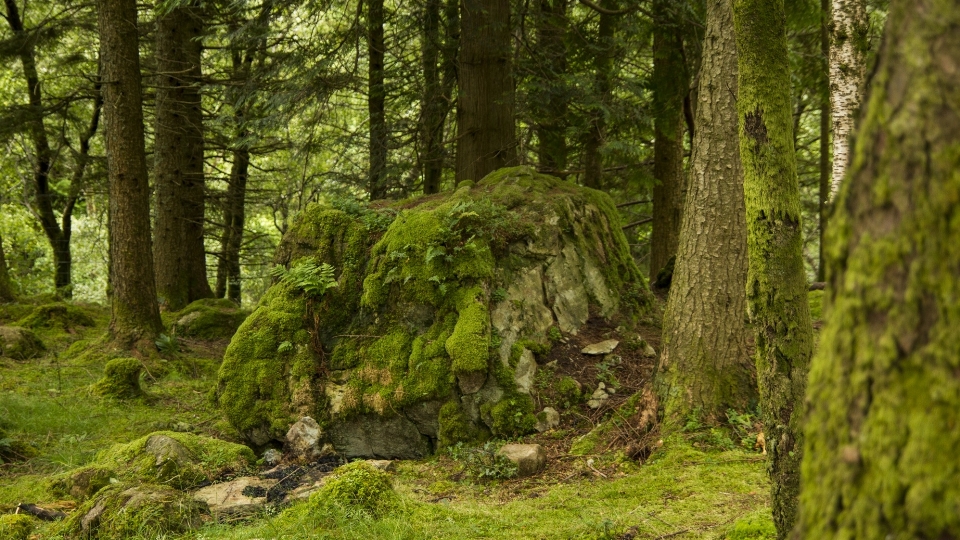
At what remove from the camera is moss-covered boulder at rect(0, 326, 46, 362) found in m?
9.77

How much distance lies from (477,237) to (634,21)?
524 cm

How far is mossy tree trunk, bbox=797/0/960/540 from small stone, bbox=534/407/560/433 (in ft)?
16.2

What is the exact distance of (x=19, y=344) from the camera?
987 centimetres

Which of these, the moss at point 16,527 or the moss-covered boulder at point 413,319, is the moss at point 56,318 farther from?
the moss at point 16,527

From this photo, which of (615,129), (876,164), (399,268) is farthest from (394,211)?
(876,164)

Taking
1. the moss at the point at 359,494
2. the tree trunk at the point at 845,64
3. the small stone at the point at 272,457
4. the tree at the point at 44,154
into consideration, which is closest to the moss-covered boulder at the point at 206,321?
the tree at the point at 44,154

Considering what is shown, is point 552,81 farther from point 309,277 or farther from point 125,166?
point 125,166

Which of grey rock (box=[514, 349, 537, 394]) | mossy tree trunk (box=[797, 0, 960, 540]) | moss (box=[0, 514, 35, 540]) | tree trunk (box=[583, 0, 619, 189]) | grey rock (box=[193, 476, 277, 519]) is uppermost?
tree trunk (box=[583, 0, 619, 189])

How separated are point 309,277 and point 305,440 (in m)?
1.79

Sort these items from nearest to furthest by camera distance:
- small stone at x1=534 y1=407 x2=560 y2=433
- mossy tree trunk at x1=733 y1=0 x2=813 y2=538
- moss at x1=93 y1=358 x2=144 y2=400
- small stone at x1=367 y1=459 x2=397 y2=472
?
mossy tree trunk at x1=733 y1=0 x2=813 y2=538 < small stone at x1=367 y1=459 x2=397 y2=472 < small stone at x1=534 y1=407 x2=560 y2=433 < moss at x1=93 y1=358 x2=144 y2=400

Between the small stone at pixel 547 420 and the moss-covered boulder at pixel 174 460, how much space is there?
109 inches

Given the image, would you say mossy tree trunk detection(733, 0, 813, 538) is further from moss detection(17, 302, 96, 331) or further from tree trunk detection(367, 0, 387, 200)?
moss detection(17, 302, 96, 331)

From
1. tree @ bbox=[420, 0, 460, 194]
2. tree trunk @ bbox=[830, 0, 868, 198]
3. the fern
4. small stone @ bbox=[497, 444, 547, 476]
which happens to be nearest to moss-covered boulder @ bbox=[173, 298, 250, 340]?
tree @ bbox=[420, 0, 460, 194]

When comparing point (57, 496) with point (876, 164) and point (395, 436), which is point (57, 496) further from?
point (876, 164)
